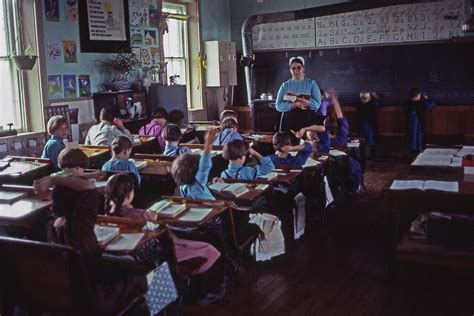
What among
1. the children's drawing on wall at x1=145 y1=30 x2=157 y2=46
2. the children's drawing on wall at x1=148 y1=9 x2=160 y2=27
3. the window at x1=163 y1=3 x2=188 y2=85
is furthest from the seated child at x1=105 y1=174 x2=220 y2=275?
the window at x1=163 y1=3 x2=188 y2=85

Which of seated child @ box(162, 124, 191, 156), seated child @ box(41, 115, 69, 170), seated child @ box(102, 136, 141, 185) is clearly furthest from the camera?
seated child @ box(162, 124, 191, 156)

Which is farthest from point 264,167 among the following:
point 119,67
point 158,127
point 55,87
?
point 119,67

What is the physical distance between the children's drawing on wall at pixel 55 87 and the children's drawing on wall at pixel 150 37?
6.66 ft

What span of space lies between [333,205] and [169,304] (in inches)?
139

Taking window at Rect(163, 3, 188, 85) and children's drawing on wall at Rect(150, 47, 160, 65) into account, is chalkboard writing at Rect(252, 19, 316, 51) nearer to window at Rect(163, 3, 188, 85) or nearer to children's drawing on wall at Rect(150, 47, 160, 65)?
window at Rect(163, 3, 188, 85)

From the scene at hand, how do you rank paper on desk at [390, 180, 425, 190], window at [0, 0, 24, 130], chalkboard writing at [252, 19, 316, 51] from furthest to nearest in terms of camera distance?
chalkboard writing at [252, 19, 316, 51] → window at [0, 0, 24, 130] → paper on desk at [390, 180, 425, 190]

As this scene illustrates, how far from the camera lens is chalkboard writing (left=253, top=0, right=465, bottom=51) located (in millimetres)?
9930

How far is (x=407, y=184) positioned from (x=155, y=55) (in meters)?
6.11

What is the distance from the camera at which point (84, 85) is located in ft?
26.9

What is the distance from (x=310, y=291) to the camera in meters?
4.45

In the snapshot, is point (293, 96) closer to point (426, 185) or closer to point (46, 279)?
point (426, 185)

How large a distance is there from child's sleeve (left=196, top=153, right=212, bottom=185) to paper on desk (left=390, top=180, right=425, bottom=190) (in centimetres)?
139

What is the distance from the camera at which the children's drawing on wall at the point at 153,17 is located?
9445mm

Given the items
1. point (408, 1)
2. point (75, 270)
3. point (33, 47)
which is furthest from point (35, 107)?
point (408, 1)
